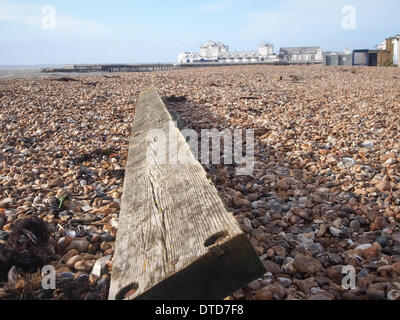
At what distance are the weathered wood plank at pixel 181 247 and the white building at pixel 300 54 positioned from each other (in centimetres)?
9116

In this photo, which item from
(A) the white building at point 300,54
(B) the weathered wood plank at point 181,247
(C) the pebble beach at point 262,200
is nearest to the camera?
(B) the weathered wood plank at point 181,247

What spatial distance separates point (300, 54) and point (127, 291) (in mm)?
95114

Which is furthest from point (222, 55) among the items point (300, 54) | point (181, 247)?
point (181, 247)

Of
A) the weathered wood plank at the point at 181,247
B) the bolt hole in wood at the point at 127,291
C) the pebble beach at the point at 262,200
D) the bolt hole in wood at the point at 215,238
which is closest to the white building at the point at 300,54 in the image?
the pebble beach at the point at 262,200

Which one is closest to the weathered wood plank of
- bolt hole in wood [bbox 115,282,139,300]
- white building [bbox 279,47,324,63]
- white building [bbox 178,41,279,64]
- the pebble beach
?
bolt hole in wood [bbox 115,282,139,300]

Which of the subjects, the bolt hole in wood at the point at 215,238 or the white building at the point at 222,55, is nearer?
the bolt hole in wood at the point at 215,238

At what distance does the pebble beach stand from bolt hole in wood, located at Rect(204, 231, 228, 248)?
20.4 inches

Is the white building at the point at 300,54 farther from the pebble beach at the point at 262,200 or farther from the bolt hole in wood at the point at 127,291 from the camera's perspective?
the bolt hole in wood at the point at 127,291

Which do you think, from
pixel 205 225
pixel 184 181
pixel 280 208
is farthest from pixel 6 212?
pixel 280 208

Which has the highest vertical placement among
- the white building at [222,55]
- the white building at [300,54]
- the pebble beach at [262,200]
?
the white building at [222,55]

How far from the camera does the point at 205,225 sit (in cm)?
140

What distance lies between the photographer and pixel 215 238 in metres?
1.28

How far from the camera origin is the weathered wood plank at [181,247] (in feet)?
3.98

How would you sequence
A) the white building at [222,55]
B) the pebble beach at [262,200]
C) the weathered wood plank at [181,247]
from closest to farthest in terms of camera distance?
the weathered wood plank at [181,247], the pebble beach at [262,200], the white building at [222,55]
